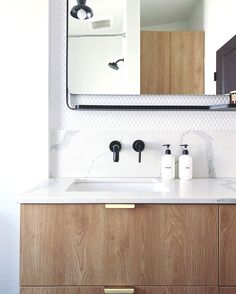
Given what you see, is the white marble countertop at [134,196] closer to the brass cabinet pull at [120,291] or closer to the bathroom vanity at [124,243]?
the bathroom vanity at [124,243]

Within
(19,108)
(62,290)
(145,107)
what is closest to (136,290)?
(62,290)

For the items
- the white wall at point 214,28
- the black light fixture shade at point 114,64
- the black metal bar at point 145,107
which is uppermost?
the white wall at point 214,28

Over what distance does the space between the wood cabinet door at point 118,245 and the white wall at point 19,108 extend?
0.57m

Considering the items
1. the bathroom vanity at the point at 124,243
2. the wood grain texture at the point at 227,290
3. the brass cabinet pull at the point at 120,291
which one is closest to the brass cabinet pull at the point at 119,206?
the bathroom vanity at the point at 124,243

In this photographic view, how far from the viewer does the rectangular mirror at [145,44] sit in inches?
59.3

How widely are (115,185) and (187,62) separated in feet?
2.42

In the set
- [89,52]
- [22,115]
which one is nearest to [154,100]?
[89,52]

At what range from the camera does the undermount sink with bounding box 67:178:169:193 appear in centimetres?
145

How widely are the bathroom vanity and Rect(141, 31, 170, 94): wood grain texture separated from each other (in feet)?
2.43

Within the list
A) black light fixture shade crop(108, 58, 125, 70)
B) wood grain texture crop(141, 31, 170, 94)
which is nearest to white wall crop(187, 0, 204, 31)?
wood grain texture crop(141, 31, 170, 94)

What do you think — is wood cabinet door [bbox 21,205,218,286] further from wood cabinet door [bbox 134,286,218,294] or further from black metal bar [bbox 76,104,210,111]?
black metal bar [bbox 76,104,210,111]

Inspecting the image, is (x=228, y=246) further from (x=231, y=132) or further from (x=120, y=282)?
(x=231, y=132)

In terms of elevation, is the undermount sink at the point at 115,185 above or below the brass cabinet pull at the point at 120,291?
above

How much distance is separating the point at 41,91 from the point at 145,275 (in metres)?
1.03
